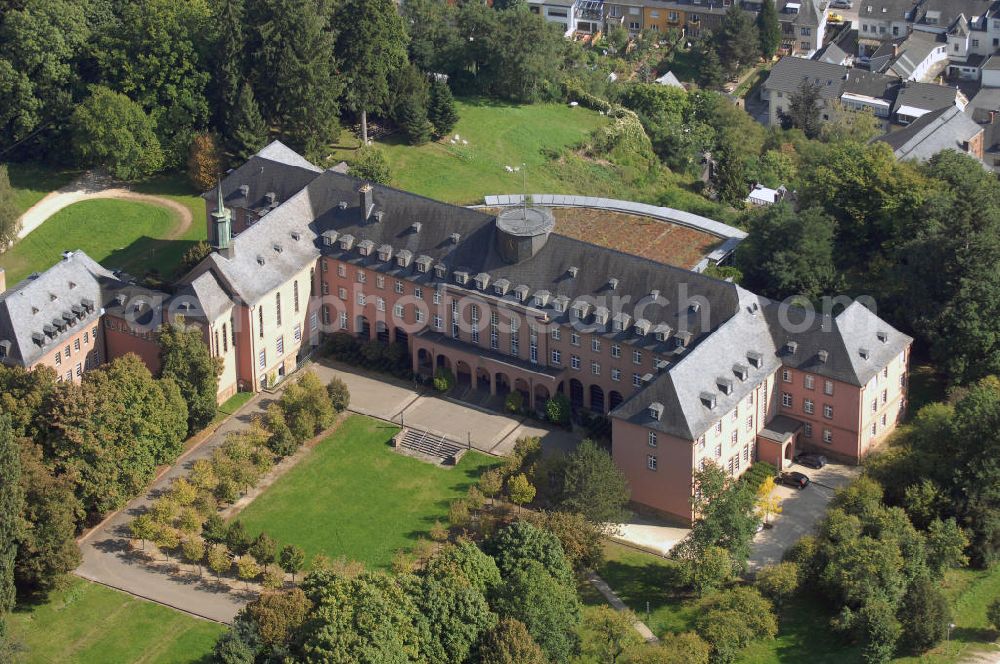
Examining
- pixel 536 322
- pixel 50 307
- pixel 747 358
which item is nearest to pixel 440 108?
pixel 536 322

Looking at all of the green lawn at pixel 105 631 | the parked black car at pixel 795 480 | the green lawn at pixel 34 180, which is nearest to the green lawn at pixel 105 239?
A: the green lawn at pixel 34 180

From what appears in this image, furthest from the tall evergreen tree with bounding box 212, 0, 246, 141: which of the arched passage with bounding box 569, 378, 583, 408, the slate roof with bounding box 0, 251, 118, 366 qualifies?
the arched passage with bounding box 569, 378, 583, 408

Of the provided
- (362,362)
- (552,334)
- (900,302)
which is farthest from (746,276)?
(362,362)

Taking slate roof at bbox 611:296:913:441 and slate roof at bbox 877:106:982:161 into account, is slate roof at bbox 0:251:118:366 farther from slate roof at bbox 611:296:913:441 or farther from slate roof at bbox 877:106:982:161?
slate roof at bbox 877:106:982:161

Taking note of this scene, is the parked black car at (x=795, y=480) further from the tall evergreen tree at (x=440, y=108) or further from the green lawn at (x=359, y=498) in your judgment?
the tall evergreen tree at (x=440, y=108)

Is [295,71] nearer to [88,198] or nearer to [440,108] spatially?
[440,108]

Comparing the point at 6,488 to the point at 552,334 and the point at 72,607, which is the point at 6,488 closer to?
Answer: the point at 72,607
